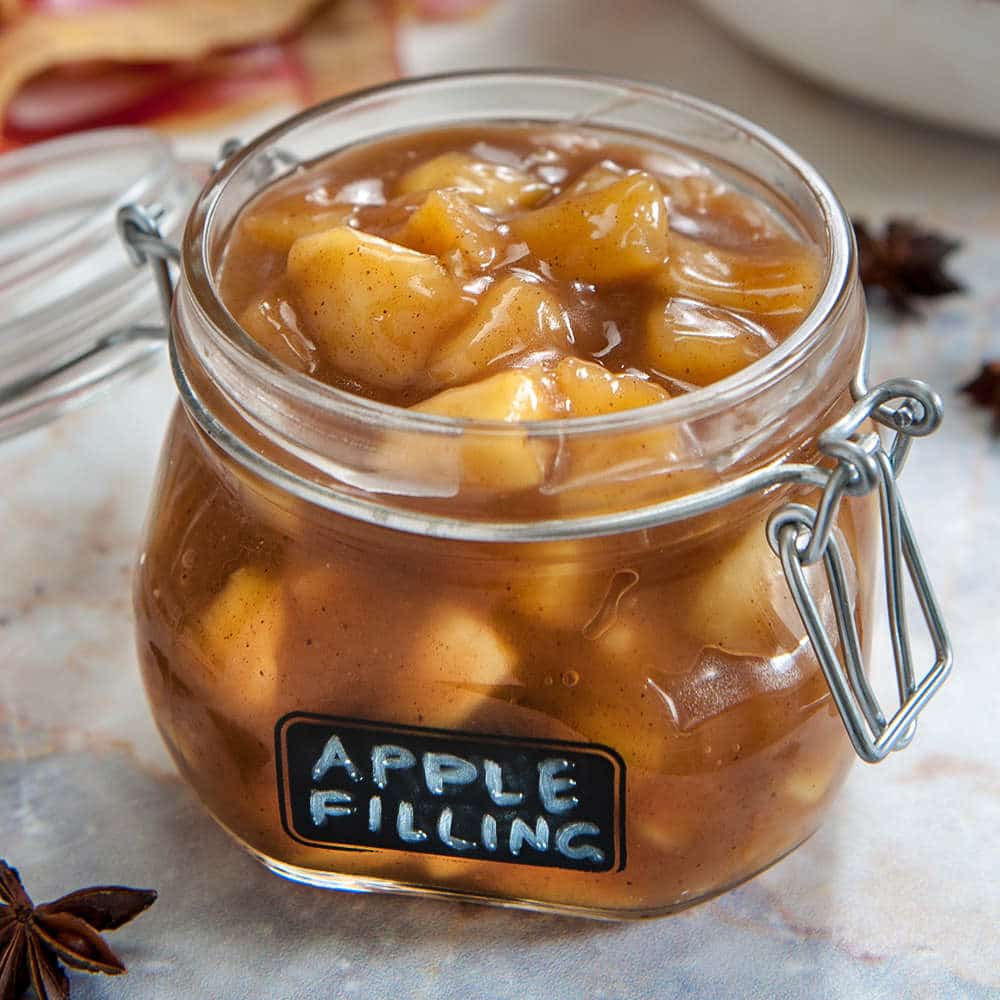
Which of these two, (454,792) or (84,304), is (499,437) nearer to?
(454,792)

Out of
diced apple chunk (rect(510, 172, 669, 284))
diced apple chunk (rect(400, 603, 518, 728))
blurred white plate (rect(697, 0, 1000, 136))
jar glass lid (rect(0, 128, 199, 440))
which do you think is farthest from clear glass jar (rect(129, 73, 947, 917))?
blurred white plate (rect(697, 0, 1000, 136))

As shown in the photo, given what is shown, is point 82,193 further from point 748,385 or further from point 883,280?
point 748,385

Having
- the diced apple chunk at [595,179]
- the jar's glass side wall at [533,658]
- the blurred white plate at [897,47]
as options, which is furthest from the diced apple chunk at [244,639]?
the blurred white plate at [897,47]

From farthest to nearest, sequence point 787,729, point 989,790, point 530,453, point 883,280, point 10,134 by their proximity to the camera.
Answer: point 10,134 < point 883,280 < point 989,790 < point 787,729 < point 530,453

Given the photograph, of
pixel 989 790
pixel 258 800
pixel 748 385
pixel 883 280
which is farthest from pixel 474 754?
pixel 883 280

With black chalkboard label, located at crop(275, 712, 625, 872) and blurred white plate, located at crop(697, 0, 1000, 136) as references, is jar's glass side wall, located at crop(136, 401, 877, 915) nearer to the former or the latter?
black chalkboard label, located at crop(275, 712, 625, 872)

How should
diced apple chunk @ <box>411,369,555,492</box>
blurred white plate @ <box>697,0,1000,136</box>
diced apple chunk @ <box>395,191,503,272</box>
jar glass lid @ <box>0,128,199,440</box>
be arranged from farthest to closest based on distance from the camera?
1. blurred white plate @ <box>697,0,1000,136</box>
2. jar glass lid @ <box>0,128,199,440</box>
3. diced apple chunk @ <box>395,191,503,272</box>
4. diced apple chunk @ <box>411,369,555,492</box>

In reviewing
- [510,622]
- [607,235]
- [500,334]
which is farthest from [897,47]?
[510,622]
